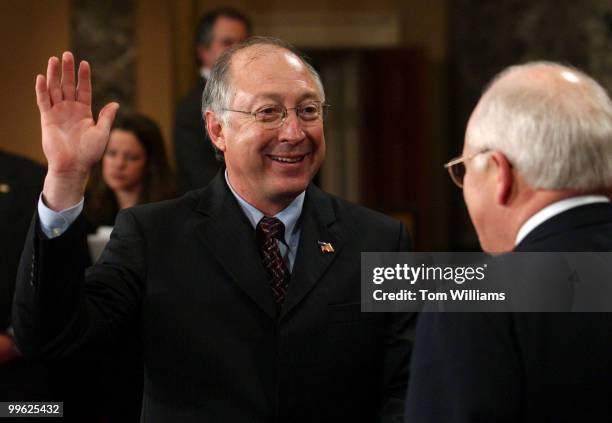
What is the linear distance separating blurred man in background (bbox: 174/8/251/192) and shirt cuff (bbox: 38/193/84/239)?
6.20 ft

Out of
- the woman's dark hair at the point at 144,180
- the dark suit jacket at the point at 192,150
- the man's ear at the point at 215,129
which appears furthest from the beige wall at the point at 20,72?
the man's ear at the point at 215,129

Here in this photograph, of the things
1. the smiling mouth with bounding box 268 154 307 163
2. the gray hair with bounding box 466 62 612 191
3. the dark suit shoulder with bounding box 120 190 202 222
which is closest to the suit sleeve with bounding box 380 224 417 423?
the smiling mouth with bounding box 268 154 307 163

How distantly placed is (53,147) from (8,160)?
1.09 metres

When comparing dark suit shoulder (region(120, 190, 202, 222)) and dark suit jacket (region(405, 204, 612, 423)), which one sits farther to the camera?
dark suit shoulder (region(120, 190, 202, 222))

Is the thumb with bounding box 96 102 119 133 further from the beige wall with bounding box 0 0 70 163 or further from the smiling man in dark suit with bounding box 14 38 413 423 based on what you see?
the beige wall with bounding box 0 0 70 163

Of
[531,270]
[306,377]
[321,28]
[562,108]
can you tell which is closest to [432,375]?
[531,270]

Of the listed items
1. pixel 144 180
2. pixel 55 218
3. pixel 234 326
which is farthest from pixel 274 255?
pixel 144 180

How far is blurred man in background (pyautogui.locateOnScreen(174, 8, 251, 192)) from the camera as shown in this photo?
13.3ft

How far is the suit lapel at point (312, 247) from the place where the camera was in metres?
2.20

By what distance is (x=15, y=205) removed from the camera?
2.84 m

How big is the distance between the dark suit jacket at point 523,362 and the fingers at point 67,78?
901mm

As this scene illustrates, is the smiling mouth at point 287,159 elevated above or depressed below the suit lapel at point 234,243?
above

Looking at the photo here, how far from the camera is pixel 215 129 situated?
241cm

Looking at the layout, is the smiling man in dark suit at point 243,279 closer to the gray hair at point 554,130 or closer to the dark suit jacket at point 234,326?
the dark suit jacket at point 234,326
